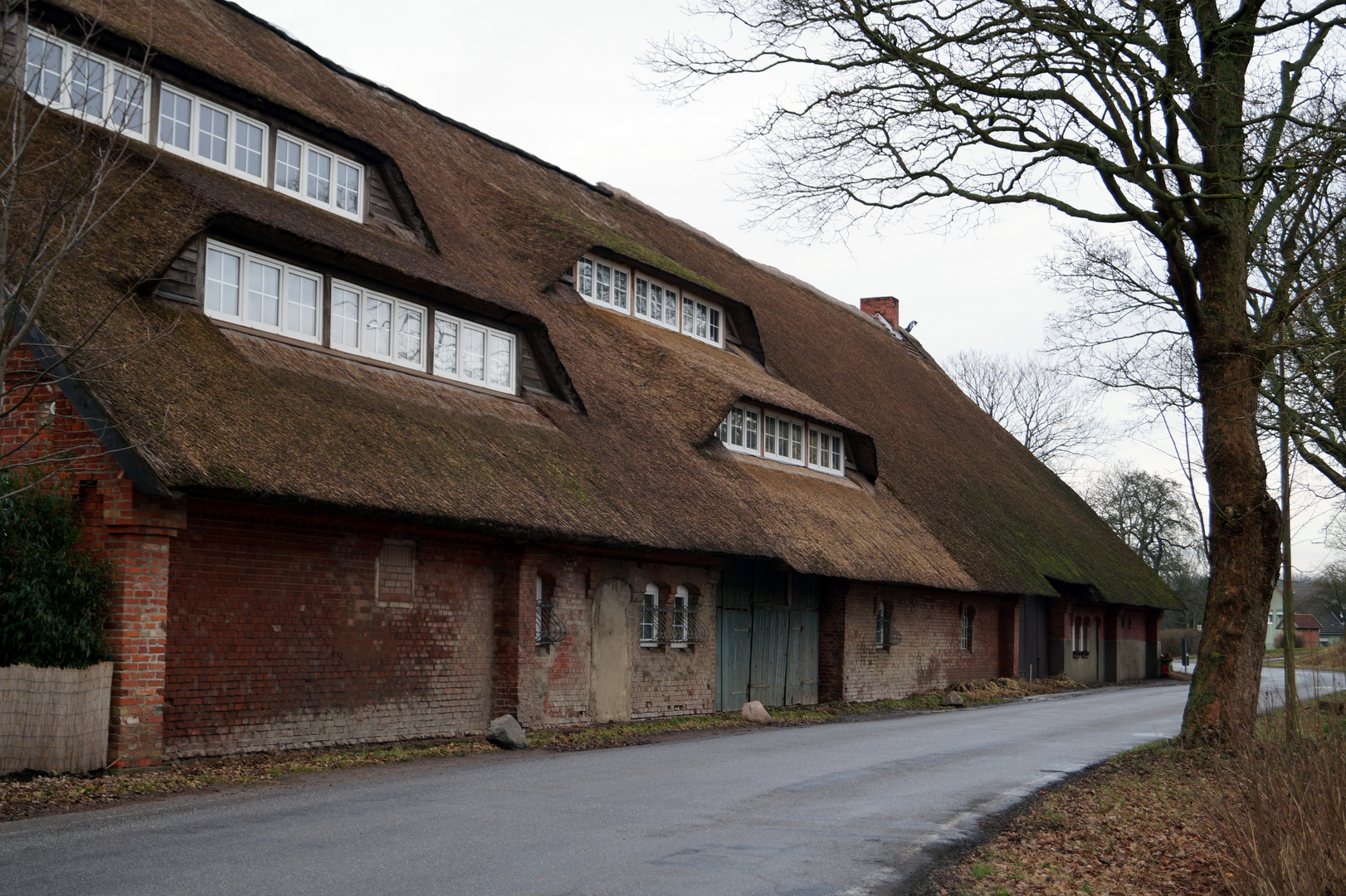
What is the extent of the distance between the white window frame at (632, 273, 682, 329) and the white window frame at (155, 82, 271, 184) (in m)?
10.5

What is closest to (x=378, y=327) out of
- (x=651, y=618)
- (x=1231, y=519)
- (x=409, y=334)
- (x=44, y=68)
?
(x=409, y=334)

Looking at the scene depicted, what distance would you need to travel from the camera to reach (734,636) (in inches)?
872

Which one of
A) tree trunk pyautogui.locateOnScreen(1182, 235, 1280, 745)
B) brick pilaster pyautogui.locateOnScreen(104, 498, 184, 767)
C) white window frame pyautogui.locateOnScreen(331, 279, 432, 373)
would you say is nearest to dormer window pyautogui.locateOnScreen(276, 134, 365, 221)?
white window frame pyautogui.locateOnScreen(331, 279, 432, 373)

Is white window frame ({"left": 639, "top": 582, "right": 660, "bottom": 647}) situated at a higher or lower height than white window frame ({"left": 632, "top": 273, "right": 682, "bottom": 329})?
lower

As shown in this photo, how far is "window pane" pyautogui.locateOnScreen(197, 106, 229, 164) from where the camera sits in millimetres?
15828

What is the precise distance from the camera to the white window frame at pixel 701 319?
91.1 ft

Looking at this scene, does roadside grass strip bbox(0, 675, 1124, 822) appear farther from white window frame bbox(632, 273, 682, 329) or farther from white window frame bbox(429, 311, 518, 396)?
white window frame bbox(632, 273, 682, 329)

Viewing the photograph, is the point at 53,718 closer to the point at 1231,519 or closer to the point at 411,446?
the point at 411,446

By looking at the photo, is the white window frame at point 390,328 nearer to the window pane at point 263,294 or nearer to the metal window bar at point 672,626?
the window pane at point 263,294

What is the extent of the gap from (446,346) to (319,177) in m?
3.09

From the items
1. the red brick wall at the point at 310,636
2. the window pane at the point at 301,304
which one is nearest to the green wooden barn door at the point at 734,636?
the red brick wall at the point at 310,636

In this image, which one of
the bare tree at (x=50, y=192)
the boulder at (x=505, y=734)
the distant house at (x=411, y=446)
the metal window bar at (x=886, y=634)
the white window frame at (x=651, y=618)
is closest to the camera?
the bare tree at (x=50, y=192)

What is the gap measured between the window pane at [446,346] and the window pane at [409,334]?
11.5 inches

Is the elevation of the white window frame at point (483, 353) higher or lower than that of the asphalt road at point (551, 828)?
higher
